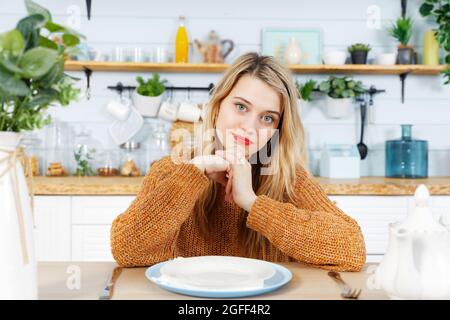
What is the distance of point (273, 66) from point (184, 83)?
1.42 meters

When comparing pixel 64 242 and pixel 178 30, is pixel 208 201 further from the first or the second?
pixel 178 30

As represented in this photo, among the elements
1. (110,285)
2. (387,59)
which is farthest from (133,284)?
(387,59)

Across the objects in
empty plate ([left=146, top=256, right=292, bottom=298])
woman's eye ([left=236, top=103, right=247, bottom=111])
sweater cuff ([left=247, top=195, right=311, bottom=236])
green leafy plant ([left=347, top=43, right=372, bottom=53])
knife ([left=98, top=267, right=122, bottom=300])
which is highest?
green leafy plant ([left=347, top=43, right=372, bottom=53])

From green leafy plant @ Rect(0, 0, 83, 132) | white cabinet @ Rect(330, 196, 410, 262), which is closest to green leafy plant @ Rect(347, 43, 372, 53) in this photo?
white cabinet @ Rect(330, 196, 410, 262)

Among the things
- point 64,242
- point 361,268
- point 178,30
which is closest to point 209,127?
point 361,268

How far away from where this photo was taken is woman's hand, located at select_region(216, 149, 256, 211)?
4.10 feet

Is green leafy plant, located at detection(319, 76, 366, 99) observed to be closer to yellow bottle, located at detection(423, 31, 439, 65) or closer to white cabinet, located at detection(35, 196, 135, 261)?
yellow bottle, located at detection(423, 31, 439, 65)

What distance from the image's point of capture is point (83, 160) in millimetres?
2713

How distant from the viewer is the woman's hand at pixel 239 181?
1249 mm

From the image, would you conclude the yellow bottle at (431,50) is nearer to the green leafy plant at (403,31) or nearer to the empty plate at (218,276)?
the green leafy plant at (403,31)

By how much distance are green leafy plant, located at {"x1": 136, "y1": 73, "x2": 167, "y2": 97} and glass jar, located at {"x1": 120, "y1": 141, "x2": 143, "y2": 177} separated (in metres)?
0.27

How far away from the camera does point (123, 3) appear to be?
2.81 meters

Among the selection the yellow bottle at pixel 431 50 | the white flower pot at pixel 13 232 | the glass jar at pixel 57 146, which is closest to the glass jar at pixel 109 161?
the glass jar at pixel 57 146

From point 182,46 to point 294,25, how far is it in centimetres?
62
